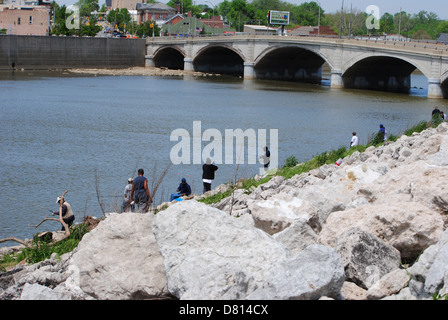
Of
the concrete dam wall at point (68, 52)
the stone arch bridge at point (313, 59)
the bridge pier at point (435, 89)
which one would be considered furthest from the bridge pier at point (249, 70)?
the bridge pier at point (435, 89)

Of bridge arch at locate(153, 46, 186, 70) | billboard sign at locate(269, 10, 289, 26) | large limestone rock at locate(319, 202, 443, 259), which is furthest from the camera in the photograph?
billboard sign at locate(269, 10, 289, 26)

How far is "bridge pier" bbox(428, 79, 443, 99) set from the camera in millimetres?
56406

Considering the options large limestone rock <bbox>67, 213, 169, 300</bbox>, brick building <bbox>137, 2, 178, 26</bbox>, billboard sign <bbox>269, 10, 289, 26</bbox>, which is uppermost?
brick building <bbox>137, 2, 178, 26</bbox>

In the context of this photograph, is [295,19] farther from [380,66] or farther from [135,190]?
[135,190]

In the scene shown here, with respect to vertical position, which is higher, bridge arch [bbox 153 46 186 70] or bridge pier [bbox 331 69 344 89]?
bridge arch [bbox 153 46 186 70]

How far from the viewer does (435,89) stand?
5703 centimetres

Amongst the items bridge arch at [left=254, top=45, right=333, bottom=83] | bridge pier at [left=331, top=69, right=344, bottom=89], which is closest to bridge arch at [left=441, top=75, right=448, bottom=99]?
bridge pier at [left=331, top=69, right=344, bottom=89]

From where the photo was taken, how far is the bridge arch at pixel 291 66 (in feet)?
263

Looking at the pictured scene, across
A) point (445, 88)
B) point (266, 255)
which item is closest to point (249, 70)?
point (445, 88)

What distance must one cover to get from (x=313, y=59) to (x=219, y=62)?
16.8 metres

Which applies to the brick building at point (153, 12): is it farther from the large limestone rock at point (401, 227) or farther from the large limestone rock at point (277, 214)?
the large limestone rock at point (401, 227)

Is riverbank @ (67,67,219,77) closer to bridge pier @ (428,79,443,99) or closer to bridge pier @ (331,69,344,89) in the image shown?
bridge pier @ (331,69,344,89)

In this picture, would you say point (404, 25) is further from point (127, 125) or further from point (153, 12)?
point (127, 125)

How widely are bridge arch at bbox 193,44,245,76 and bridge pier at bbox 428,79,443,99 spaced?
120ft
